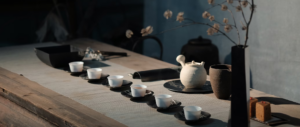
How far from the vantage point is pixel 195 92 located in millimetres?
1826

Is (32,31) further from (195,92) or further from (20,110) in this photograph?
(195,92)

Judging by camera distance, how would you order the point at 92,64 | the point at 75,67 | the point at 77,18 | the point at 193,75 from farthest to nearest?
the point at 77,18, the point at 92,64, the point at 75,67, the point at 193,75

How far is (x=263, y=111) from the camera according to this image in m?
1.42

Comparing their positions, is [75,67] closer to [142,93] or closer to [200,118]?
[142,93]

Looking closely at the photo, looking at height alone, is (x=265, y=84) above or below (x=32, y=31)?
below

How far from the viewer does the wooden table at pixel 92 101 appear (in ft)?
4.82

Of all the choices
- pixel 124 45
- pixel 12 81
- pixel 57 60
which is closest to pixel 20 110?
pixel 12 81

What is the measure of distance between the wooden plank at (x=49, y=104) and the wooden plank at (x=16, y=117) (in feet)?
0.13

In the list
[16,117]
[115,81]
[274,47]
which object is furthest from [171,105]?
[274,47]

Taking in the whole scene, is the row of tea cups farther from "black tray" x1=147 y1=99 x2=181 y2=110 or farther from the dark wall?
the dark wall

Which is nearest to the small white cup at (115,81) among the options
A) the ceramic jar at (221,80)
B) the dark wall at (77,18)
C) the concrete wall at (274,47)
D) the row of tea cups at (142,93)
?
the row of tea cups at (142,93)

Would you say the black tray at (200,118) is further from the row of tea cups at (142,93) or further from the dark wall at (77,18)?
the dark wall at (77,18)

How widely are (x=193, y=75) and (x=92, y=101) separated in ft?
1.58

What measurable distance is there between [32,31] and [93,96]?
7.91 feet
